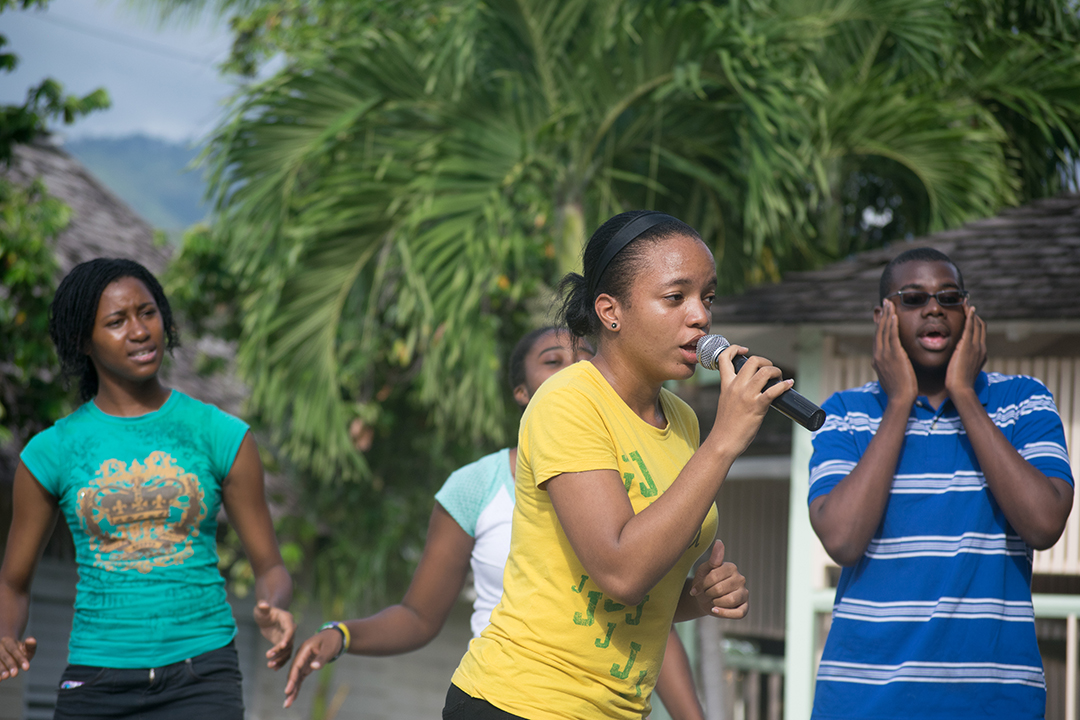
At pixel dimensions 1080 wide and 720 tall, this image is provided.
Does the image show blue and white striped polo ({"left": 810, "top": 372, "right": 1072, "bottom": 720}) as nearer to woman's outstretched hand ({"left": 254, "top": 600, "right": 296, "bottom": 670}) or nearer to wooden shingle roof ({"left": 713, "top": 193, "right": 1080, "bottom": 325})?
woman's outstretched hand ({"left": 254, "top": 600, "right": 296, "bottom": 670})

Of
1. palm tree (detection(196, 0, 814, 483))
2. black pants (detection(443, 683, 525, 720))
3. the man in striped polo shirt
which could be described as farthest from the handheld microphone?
palm tree (detection(196, 0, 814, 483))

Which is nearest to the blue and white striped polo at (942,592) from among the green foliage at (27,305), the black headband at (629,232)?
the black headband at (629,232)

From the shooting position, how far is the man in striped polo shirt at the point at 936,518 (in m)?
2.66

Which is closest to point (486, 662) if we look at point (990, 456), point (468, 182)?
point (990, 456)

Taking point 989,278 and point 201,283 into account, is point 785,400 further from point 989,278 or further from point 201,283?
point 201,283

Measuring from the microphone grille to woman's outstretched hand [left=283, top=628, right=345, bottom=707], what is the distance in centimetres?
122

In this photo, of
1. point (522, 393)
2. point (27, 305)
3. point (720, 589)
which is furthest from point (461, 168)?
point (720, 589)

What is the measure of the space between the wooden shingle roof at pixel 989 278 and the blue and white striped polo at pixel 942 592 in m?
2.46

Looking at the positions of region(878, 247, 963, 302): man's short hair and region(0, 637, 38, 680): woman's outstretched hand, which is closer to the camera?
region(0, 637, 38, 680): woman's outstretched hand

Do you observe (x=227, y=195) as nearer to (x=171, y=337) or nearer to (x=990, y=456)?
(x=171, y=337)

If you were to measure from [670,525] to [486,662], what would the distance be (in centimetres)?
51

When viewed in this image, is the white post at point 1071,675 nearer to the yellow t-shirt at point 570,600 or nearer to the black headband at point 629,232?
the yellow t-shirt at point 570,600

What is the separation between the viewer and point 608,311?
208 centimetres

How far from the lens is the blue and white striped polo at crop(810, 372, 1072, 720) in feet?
8.70
